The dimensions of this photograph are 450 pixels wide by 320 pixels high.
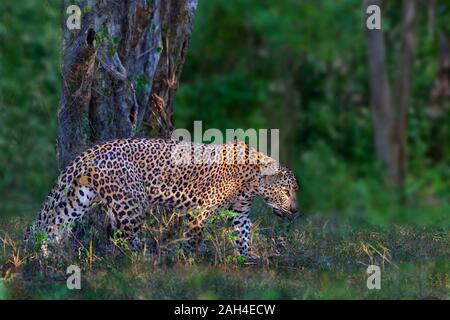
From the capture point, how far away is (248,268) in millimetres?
9461

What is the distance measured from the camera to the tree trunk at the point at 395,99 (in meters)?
21.2

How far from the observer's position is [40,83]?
20.0 meters

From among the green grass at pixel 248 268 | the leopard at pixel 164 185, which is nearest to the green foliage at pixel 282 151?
the green grass at pixel 248 268

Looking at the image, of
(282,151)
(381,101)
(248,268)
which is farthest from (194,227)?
(282,151)

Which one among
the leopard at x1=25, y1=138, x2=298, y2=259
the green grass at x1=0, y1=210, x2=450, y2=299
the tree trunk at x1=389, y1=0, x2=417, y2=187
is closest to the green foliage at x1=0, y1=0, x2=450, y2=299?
the green grass at x1=0, y1=210, x2=450, y2=299

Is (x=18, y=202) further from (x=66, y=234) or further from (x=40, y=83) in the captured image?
(x=66, y=234)

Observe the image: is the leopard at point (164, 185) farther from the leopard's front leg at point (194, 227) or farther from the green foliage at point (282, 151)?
the green foliage at point (282, 151)

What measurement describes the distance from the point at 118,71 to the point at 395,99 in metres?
11.5

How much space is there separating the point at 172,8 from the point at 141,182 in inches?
104

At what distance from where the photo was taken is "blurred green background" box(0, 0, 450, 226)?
20.4 m

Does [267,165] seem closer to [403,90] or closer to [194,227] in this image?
[194,227]

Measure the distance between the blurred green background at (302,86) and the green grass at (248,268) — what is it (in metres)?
8.80

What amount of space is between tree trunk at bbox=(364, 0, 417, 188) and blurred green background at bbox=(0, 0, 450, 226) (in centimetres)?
40

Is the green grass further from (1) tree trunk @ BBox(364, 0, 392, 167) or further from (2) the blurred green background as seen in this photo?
(1) tree trunk @ BBox(364, 0, 392, 167)
